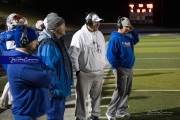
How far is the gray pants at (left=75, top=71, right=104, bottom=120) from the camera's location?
6766 mm

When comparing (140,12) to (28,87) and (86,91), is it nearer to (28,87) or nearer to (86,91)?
(86,91)

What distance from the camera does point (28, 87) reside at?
4125 millimetres

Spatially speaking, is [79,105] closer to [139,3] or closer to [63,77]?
[63,77]

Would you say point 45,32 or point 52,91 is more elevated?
point 45,32

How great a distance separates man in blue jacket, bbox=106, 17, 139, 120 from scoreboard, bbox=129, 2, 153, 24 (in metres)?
47.1

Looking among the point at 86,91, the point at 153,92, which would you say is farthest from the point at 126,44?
the point at 153,92

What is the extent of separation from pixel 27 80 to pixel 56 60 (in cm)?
118

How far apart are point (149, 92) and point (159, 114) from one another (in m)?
2.41

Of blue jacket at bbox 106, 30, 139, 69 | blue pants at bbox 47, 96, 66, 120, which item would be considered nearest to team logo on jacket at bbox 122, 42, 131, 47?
blue jacket at bbox 106, 30, 139, 69

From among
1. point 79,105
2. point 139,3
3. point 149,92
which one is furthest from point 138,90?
point 139,3

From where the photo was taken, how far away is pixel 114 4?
65125 mm

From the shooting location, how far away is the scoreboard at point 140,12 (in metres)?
54.2

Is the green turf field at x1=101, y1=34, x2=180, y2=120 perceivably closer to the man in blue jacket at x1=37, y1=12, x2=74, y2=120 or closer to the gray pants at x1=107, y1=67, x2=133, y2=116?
the gray pants at x1=107, y1=67, x2=133, y2=116

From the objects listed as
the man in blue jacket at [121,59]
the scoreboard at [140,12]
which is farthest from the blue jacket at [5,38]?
the scoreboard at [140,12]
